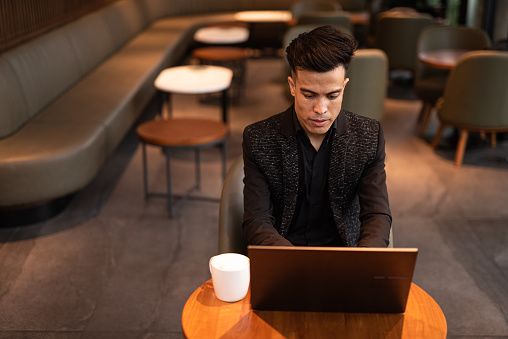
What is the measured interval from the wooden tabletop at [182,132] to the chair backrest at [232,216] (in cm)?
174

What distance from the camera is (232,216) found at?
6.54 feet

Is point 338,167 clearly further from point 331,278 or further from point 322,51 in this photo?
point 331,278

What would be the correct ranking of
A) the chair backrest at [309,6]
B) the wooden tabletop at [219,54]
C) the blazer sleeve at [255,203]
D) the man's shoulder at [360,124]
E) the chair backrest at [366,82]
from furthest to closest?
the chair backrest at [309,6]
the wooden tabletop at [219,54]
the chair backrest at [366,82]
the man's shoulder at [360,124]
the blazer sleeve at [255,203]

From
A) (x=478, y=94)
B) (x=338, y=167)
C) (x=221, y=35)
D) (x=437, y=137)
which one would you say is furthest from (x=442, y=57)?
(x=338, y=167)

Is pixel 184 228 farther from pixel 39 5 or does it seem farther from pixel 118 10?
pixel 118 10

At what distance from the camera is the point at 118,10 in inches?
275

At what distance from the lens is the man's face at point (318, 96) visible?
66.6 inches

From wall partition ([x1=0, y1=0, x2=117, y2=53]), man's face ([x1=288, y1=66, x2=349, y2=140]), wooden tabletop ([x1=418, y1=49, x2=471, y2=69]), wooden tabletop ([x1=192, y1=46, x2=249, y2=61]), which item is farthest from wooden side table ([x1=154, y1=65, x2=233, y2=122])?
man's face ([x1=288, y1=66, x2=349, y2=140])

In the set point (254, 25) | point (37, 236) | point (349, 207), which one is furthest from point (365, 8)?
point (349, 207)

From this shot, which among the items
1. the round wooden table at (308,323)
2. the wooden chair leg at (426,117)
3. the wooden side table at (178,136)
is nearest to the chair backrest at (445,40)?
the wooden chair leg at (426,117)

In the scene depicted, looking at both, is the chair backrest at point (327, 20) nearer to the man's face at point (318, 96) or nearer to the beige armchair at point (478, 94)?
the beige armchair at point (478, 94)

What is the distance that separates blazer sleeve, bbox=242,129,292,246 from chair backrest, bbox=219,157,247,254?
0.35ft

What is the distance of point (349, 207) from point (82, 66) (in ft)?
13.4

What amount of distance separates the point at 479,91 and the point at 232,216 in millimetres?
3235
